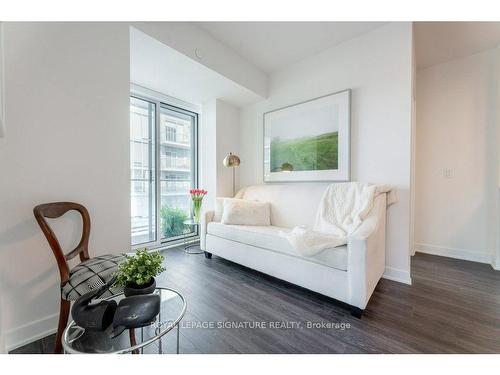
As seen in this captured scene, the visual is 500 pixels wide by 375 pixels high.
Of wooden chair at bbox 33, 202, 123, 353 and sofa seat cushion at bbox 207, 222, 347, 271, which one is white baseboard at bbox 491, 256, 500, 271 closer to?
sofa seat cushion at bbox 207, 222, 347, 271

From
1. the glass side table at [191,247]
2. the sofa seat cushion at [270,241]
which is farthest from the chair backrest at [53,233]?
the glass side table at [191,247]

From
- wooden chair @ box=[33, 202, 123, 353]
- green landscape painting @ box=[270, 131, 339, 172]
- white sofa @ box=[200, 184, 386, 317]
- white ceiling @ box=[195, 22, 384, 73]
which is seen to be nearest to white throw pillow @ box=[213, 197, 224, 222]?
white sofa @ box=[200, 184, 386, 317]

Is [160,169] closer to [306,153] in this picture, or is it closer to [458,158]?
[306,153]

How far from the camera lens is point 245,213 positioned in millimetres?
2465

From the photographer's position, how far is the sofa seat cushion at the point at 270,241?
151 centimetres

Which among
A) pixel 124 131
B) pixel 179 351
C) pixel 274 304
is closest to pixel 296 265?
pixel 274 304

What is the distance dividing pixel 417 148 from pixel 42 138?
392 centimetres

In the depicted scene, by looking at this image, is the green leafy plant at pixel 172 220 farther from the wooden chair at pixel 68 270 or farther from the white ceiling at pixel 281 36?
the white ceiling at pixel 281 36

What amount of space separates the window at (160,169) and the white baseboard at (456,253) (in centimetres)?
339

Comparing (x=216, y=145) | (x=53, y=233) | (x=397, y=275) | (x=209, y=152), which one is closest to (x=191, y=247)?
(x=209, y=152)

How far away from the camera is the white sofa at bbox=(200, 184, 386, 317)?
1.42m

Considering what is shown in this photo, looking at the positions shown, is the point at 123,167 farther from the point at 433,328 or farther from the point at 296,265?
the point at 433,328

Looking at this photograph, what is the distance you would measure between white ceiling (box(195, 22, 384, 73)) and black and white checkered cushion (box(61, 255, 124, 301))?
2.30m

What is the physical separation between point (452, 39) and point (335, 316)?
3.06 metres
